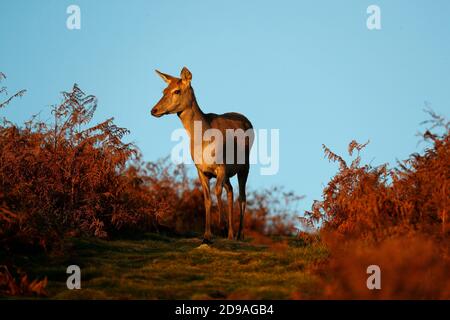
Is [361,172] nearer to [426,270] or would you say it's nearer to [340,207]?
[340,207]

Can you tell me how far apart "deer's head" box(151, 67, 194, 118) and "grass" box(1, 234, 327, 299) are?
10.5 ft

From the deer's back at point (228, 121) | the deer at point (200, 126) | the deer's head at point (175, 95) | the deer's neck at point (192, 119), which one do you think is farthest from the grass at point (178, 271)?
the deer's back at point (228, 121)

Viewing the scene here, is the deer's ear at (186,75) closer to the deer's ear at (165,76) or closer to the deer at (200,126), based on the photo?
the deer at (200,126)

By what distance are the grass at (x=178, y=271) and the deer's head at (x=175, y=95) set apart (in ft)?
10.5

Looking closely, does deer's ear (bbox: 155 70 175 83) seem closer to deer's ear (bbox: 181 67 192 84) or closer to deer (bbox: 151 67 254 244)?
deer (bbox: 151 67 254 244)

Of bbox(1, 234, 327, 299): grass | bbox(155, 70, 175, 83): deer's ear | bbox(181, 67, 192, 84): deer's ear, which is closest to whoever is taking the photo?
bbox(1, 234, 327, 299): grass

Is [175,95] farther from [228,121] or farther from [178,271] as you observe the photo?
[178,271]

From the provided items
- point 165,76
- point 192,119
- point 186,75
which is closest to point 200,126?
point 192,119

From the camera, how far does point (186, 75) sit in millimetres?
16875

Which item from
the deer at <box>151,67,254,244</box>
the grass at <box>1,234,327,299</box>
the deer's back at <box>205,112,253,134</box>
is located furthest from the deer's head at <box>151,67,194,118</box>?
the grass at <box>1,234,327,299</box>

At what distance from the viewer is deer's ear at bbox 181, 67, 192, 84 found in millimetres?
A: 16797

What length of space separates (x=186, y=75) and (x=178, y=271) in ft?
20.3

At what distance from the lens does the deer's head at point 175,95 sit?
54.7ft
